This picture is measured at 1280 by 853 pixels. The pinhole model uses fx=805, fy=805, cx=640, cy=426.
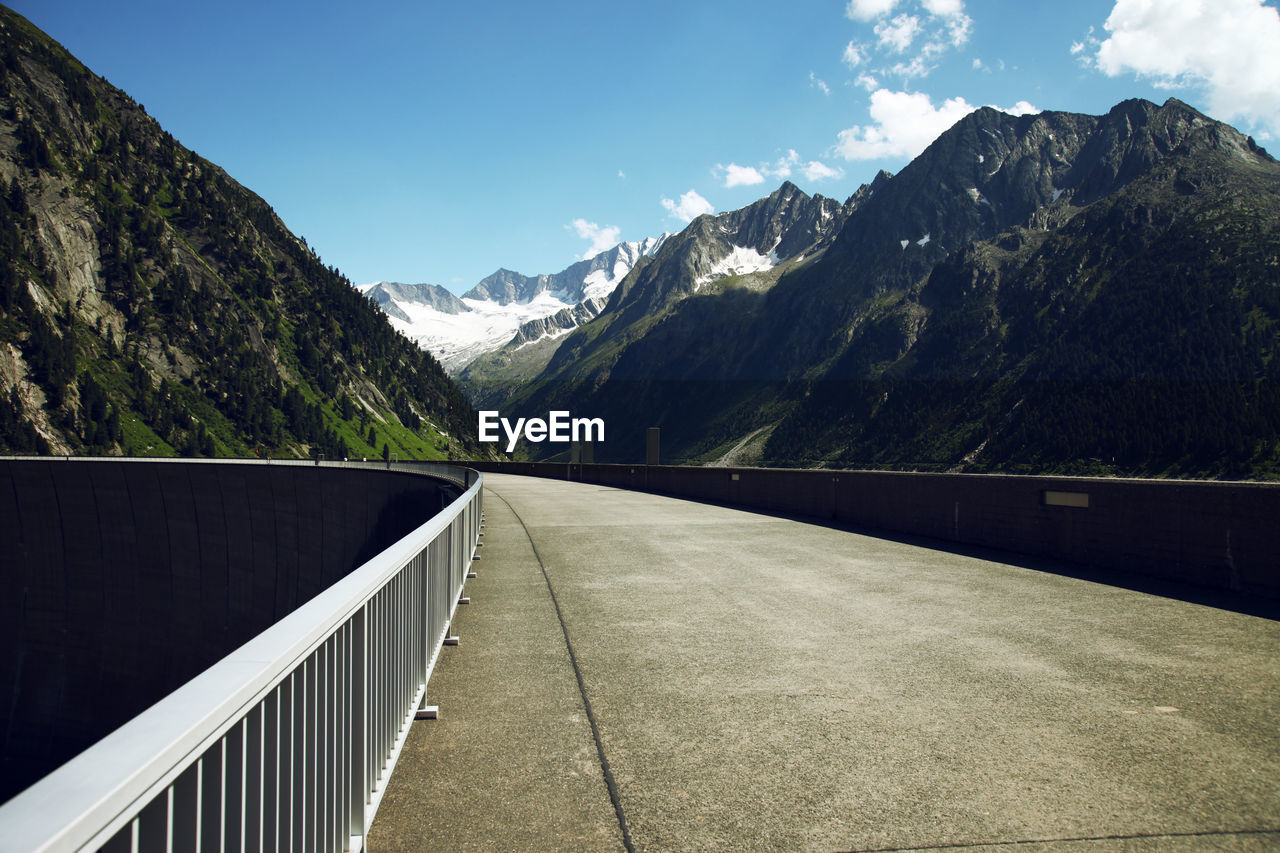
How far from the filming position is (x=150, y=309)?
11912 centimetres

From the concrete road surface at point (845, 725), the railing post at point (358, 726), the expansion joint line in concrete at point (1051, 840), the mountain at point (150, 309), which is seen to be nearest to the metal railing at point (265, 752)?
the railing post at point (358, 726)

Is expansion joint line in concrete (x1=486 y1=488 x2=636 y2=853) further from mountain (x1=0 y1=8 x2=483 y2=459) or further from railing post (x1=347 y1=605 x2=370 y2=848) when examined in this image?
mountain (x1=0 y1=8 x2=483 y2=459)

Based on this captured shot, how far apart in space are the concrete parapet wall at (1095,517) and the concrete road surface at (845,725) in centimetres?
132

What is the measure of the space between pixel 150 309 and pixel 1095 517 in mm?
134269

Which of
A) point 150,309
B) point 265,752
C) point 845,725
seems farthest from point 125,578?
point 150,309

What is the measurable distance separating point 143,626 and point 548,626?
37381mm

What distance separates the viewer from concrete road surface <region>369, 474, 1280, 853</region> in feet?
13.2

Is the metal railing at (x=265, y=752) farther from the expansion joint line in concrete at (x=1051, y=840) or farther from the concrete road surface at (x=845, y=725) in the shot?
the expansion joint line in concrete at (x=1051, y=840)

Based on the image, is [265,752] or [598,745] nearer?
[265,752]

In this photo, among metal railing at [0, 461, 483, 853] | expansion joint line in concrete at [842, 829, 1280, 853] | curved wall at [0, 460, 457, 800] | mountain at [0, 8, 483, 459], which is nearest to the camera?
metal railing at [0, 461, 483, 853]

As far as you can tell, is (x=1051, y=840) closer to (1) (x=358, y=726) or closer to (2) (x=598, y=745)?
(2) (x=598, y=745)

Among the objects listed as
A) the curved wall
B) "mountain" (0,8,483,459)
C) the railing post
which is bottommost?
the curved wall

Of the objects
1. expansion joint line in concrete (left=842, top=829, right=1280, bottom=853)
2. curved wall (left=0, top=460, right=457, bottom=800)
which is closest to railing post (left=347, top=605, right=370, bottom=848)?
expansion joint line in concrete (left=842, top=829, right=1280, bottom=853)

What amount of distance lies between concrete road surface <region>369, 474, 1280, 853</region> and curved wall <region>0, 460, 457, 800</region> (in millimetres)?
27340
